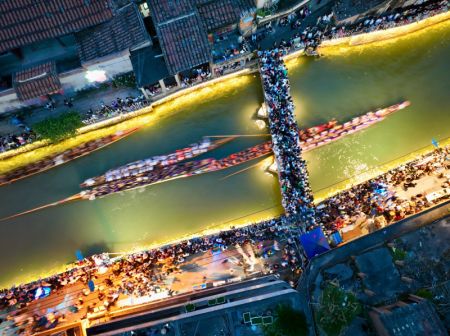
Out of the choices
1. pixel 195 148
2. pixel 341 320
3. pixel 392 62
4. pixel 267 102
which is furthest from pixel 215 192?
pixel 392 62

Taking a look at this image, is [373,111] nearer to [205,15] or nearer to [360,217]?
[360,217]

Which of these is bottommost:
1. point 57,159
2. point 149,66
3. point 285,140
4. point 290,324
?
point 290,324

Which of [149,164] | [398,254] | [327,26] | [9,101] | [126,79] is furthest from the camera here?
[327,26]

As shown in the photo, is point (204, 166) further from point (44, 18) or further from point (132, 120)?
point (44, 18)

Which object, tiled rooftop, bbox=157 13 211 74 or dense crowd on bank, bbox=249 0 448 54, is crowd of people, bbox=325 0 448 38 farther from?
tiled rooftop, bbox=157 13 211 74

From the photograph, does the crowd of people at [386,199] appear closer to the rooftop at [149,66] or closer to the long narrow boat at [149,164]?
the long narrow boat at [149,164]

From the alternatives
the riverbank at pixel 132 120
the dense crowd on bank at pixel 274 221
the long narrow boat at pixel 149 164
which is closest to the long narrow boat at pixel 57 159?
the riverbank at pixel 132 120

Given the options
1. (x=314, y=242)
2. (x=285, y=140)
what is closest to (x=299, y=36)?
(x=285, y=140)

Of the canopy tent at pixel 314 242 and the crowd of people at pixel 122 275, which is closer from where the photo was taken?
the canopy tent at pixel 314 242
